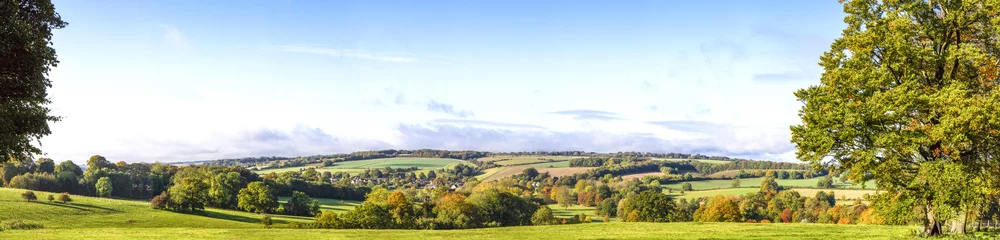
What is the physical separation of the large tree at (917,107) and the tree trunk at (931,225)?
0.14 feet

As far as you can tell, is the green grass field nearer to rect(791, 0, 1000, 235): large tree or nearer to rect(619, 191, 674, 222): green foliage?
rect(791, 0, 1000, 235): large tree

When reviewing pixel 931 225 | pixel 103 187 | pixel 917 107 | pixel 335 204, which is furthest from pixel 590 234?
pixel 103 187

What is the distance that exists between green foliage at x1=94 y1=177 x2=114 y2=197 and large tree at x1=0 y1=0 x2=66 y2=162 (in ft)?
357

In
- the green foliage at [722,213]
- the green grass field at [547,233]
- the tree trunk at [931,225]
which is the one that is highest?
the tree trunk at [931,225]

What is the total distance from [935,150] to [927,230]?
456cm

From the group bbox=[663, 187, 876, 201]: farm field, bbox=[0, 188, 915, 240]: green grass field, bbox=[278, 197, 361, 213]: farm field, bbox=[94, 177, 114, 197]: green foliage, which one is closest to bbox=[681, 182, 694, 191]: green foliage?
bbox=[663, 187, 876, 201]: farm field

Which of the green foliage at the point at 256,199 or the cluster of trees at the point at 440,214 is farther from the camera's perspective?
the green foliage at the point at 256,199

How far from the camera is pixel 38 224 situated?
69.6m

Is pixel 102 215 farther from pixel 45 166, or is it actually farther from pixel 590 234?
pixel 590 234

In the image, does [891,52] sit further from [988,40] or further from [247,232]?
[247,232]

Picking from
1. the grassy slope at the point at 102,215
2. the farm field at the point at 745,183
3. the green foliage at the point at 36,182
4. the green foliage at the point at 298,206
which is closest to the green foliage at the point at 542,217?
the grassy slope at the point at 102,215

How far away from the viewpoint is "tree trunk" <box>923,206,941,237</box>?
2925 cm

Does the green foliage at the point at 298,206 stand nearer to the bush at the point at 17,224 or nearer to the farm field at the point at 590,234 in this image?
the bush at the point at 17,224

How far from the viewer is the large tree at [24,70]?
24047 mm
